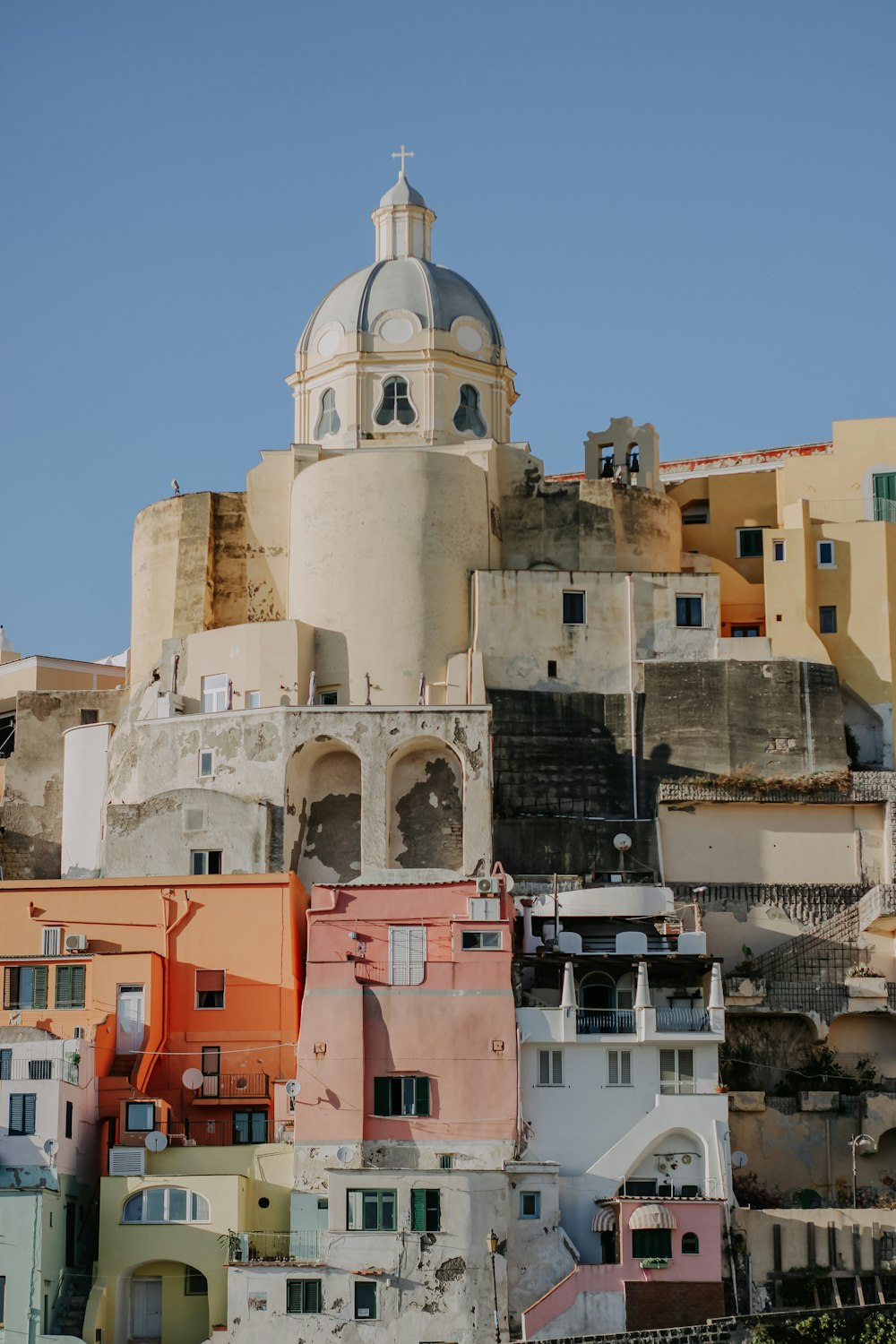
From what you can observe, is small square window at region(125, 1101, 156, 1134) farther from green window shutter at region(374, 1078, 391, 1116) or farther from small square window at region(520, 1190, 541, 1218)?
small square window at region(520, 1190, 541, 1218)

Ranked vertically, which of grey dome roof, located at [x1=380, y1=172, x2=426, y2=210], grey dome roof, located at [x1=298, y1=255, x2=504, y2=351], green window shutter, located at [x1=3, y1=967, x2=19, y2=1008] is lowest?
green window shutter, located at [x1=3, y1=967, x2=19, y2=1008]

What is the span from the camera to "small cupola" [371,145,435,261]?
72.9 meters

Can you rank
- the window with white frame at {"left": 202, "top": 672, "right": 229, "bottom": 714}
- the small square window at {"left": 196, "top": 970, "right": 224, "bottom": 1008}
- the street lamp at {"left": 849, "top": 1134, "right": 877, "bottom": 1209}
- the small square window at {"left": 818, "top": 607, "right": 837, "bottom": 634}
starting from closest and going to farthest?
the street lamp at {"left": 849, "top": 1134, "right": 877, "bottom": 1209}, the small square window at {"left": 196, "top": 970, "right": 224, "bottom": 1008}, the window with white frame at {"left": 202, "top": 672, "right": 229, "bottom": 714}, the small square window at {"left": 818, "top": 607, "right": 837, "bottom": 634}

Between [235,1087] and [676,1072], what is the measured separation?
31.5 ft

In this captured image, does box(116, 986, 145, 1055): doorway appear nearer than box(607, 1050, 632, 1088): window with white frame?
No

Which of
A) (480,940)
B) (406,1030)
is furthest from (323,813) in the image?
(406,1030)

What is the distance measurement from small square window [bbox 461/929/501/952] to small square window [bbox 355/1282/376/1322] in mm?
7795

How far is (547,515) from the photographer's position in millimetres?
69000

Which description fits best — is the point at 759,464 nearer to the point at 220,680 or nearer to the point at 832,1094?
the point at 220,680

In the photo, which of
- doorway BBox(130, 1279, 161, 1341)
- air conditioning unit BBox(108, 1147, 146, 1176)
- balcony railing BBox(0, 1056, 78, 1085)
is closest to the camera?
doorway BBox(130, 1279, 161, 1341)

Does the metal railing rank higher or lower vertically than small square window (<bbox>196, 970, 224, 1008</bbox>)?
higher

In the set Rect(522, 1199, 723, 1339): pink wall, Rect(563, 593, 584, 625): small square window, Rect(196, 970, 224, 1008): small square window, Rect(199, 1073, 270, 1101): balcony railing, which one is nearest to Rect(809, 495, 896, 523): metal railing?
Rect(563, 593, 584, 625): small square window

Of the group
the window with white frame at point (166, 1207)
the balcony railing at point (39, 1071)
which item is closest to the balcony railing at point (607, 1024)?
the window with white frame at point (166, 1207)

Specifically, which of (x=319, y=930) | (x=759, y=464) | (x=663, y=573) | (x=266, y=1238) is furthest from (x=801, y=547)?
(x=266, y=1238)
